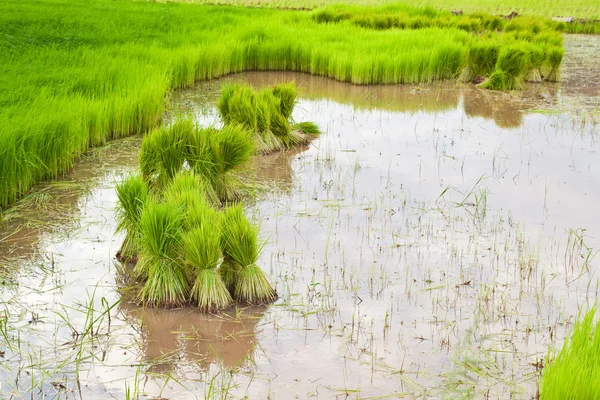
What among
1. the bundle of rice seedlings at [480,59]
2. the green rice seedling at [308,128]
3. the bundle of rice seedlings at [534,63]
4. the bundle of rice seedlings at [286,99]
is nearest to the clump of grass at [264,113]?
the bundle of rice seedlings at [286,99]

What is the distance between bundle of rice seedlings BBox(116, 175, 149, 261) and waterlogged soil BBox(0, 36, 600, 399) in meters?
0.13

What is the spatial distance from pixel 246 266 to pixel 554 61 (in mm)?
8018

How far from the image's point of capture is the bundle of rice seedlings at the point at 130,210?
4.22 meters

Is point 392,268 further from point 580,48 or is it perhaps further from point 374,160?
point 580,48

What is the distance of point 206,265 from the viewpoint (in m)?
3.70

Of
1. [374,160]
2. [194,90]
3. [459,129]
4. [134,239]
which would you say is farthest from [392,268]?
[194,90]

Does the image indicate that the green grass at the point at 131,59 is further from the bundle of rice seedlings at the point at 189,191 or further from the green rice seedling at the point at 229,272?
the green rice seedling at the point at 229,272

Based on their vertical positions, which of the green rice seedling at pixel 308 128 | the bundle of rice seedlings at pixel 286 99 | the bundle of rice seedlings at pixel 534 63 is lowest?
the green rice seedling at pixel 308 128

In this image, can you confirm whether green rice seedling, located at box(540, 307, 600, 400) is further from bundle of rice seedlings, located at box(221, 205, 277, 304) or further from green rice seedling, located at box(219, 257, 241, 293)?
green rice seedling, located at box(219, 257, 241, 293)

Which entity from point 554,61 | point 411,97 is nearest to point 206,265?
point 411,97

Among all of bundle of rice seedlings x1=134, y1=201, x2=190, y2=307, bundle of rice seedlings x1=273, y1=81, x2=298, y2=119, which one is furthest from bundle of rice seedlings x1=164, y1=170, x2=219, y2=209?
bundle of rice seedlings x1=273, y1=81, x2=298, y2=119

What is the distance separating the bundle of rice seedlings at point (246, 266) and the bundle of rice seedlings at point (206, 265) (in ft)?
0.20

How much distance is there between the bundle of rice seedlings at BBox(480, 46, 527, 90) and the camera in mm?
9867

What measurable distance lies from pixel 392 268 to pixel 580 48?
35.6 ft
